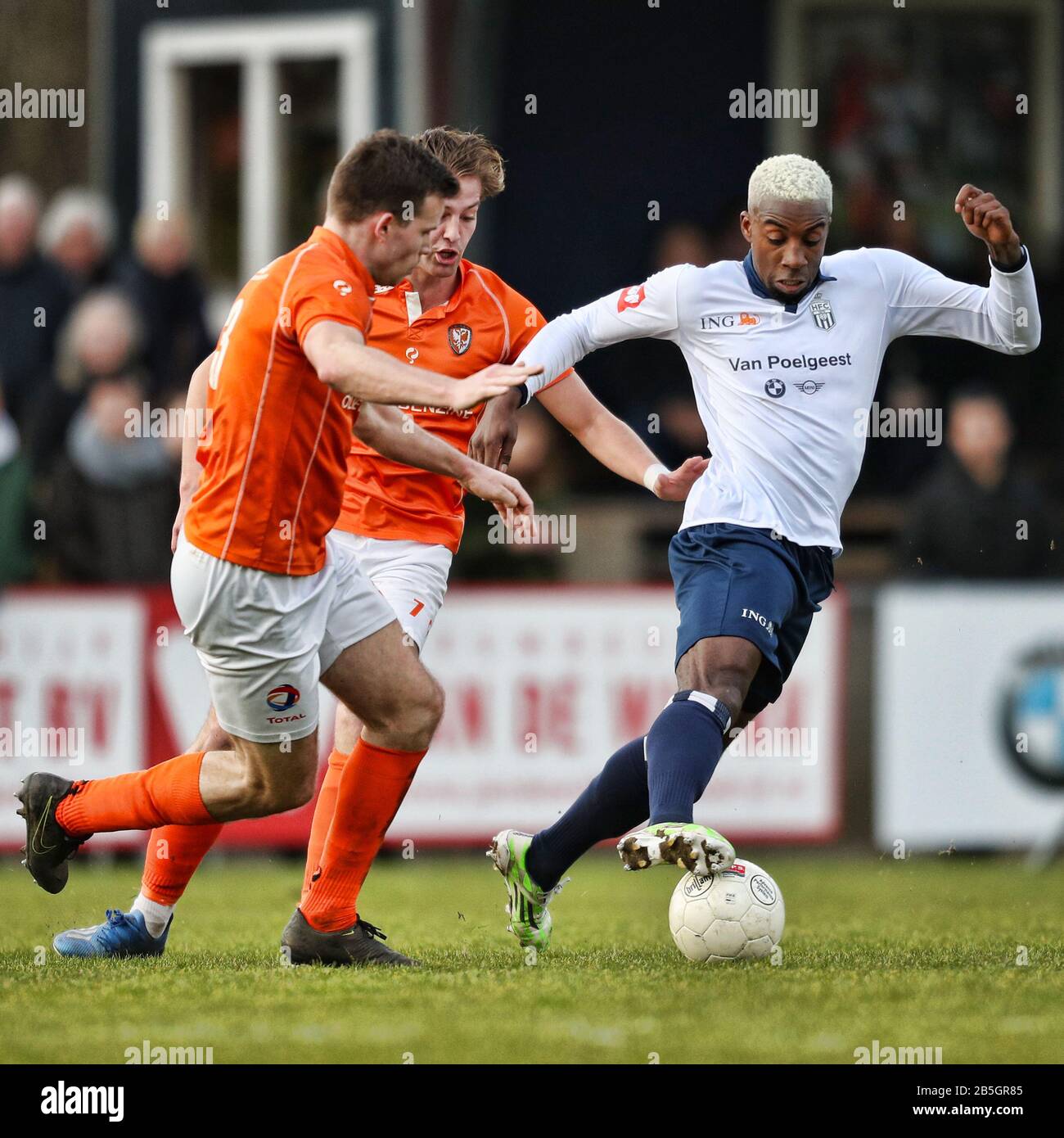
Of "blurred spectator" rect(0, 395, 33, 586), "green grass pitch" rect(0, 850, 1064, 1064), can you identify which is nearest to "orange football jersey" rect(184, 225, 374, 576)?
"green grass pitch" rect(0, 850, 1064, 1064)

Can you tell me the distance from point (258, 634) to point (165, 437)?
615 centimetres

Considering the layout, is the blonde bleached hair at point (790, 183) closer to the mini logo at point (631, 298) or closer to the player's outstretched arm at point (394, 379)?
the mini logo at point (631, 298)

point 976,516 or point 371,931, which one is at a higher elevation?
point 976,516

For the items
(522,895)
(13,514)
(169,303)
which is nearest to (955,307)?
(522,895)

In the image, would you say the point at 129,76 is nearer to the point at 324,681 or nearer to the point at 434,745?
Result: the point at 434,745

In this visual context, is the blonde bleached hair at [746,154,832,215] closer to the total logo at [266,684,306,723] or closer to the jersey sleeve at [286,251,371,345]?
the jersey sleeve at [286,251,371,345]

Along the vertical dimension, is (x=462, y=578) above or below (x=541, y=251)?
below

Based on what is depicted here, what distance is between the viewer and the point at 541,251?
15.6 m

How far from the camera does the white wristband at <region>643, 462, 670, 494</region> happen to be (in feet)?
22.0

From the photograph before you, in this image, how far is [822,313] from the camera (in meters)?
A: 6.57

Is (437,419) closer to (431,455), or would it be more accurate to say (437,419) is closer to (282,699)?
(431,455)

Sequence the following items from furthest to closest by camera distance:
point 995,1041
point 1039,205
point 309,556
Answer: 1. point 1039,205
2. point 309,556
3. point 995,1041

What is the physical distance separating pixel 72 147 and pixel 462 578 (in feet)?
20.2
